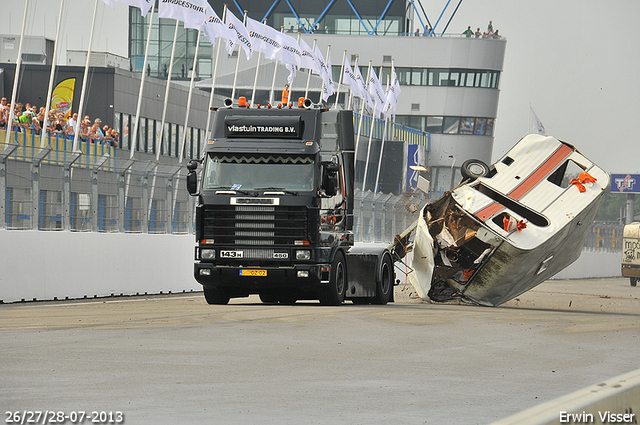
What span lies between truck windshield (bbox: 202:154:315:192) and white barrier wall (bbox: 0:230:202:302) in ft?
11.9

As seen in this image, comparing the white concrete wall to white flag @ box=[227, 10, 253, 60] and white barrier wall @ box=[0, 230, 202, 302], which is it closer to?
white flag @ box=[227, 10, 253, 60]

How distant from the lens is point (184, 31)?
88.7 meters

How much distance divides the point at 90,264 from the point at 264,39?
20741 millimetres

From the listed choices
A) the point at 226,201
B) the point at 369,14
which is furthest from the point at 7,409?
the point at 369,14

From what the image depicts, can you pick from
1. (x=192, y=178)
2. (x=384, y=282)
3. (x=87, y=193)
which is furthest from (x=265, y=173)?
(x=87, y=193)

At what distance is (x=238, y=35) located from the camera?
1494 inches

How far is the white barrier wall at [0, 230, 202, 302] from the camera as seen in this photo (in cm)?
1883

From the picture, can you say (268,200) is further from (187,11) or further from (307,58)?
(307,58)

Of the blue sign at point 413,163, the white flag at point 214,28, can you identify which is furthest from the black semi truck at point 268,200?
the blue sign at point 413,163

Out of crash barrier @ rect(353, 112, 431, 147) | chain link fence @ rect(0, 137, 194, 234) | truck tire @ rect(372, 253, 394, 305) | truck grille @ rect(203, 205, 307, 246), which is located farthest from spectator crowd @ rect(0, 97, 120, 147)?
crash barrier @ rect(353, 112, 431, 147)

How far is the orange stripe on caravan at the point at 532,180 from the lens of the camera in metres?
20.1

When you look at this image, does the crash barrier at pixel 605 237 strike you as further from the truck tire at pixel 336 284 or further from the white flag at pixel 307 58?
the truck tire at pixel 336 284

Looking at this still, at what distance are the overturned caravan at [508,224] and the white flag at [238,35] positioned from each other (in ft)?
56.2

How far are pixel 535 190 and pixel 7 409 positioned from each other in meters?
14.8
